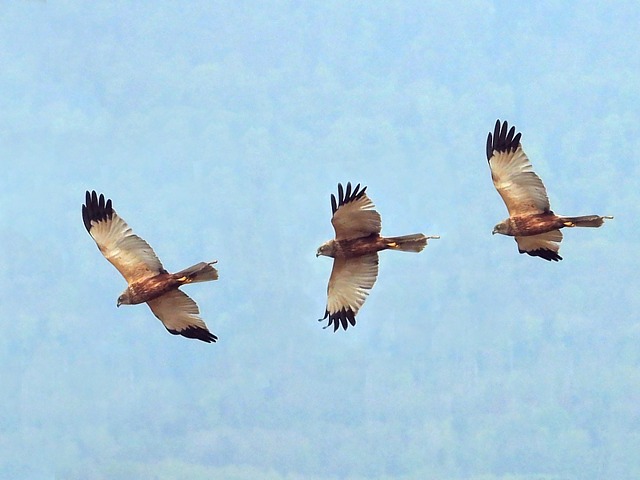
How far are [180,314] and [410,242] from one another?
3.28 meters

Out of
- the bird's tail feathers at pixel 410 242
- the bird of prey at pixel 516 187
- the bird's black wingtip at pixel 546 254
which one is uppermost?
the bird of prey at pixel 516 187

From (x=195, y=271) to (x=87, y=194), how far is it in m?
1.86

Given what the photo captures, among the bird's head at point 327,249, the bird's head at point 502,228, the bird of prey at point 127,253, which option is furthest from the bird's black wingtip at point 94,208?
the bird's head at point 502,228

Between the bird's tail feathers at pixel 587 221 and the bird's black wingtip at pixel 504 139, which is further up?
the bird's black wingtip at pixel 504 139

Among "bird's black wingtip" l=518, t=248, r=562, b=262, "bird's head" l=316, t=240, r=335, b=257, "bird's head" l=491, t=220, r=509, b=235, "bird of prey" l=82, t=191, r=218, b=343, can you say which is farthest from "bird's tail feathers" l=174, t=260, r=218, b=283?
"bird's black wingtip" l=518, t=248, r=562, b=262

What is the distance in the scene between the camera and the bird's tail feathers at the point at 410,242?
59.0ft

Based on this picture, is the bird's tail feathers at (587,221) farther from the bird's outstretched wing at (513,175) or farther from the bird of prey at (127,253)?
the bird of prey at (127,253)

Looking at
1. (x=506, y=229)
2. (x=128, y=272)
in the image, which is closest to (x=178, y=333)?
(x=128, y=272)

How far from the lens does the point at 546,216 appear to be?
18797 mm

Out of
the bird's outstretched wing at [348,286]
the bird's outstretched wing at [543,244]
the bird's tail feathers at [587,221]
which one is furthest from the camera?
the bird's outstretched wing at [543,244]

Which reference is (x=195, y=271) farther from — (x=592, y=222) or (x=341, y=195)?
(x=592, y=222)

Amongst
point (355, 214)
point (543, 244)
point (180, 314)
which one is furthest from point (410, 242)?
point (180, 314)

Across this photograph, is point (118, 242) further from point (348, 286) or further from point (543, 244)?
point (543, 244)

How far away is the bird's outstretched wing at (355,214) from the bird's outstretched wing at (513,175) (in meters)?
1.79
